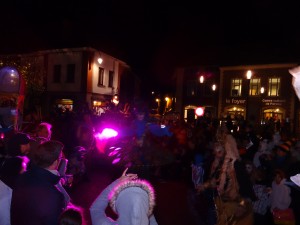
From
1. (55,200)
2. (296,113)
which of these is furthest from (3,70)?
(296,113)

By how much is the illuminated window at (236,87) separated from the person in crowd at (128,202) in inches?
1181

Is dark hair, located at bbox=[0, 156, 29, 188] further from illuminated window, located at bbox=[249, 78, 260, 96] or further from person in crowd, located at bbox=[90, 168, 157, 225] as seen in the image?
illuminated window, located at bbox=[249, 78, 260, 96]

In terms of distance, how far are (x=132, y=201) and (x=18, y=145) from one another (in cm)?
235

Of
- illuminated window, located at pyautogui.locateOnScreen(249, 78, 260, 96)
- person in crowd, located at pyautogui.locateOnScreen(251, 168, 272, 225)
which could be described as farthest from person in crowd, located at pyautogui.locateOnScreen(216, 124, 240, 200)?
illuminated window, located at pyautogui.locateOnScreen(249, 78, 260, 96)

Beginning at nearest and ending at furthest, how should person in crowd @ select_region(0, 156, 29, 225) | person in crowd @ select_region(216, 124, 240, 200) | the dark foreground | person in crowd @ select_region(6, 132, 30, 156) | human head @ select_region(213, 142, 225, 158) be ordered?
person in crowd @ select_region(0, 156, 29, 225), person in crowd @ select_region(6, 132, 30, 156), person in crowd @ select_region(216, 124, 240, 200), human head @ select_region(213, 142, 225, 158), the dark foreground

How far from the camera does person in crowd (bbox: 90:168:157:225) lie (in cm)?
235

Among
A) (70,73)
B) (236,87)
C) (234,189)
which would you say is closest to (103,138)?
(234,189)

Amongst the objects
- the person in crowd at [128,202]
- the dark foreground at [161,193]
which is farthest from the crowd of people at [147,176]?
the dark foreground at [161,193]

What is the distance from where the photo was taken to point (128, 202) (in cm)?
238

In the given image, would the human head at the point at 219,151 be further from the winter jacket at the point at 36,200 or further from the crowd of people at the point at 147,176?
the winter jacket at the point at 36,200

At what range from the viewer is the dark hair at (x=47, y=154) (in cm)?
312

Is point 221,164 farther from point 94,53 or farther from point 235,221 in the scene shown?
point 94,53

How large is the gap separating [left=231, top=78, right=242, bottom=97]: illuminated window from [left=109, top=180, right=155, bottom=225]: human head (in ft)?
98.4

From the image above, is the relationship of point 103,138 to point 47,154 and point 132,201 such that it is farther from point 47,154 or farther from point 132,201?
point 132,201
